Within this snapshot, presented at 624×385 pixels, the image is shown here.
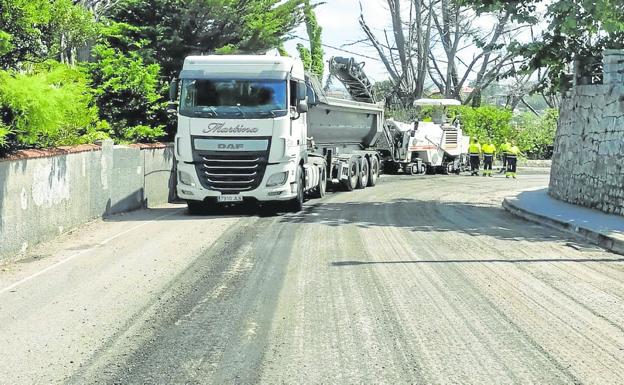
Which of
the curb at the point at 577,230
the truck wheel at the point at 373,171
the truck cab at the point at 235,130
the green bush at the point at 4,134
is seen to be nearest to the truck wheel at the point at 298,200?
the truck cab at the point at 235,130

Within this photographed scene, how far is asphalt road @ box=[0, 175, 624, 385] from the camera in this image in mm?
5773

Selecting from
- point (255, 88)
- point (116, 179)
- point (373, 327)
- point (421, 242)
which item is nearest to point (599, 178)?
point (421, 242)

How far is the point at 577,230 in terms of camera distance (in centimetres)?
1446

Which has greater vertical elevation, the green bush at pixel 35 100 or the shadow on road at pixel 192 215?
the green bush at pixel 35 100

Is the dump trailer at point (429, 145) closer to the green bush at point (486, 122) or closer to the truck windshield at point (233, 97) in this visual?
the green bush at point (486, 122)

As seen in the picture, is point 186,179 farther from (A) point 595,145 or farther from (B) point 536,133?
(B) point 536,133

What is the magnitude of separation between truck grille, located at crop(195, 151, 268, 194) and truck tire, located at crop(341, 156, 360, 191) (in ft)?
26.8

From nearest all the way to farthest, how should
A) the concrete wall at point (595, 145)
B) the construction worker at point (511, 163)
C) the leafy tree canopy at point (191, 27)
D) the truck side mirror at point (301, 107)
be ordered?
the concrete wall at point (595, 145), the truck side mirror at point (301, 107), the leafy tree canopy at point (191, 27), the construction worker at point (511, 163)

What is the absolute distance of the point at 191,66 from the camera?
16734mm

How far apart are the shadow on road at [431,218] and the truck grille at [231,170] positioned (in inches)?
46.1

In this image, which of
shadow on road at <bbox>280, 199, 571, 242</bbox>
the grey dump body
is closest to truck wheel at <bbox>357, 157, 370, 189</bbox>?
the grey dump body

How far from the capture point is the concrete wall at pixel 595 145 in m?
16.5

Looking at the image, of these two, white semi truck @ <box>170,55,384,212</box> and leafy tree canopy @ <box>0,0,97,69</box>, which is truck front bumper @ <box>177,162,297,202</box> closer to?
white semi truck @ <box>170,55,384,212</box>

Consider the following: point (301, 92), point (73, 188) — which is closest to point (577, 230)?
point (301, 92)
